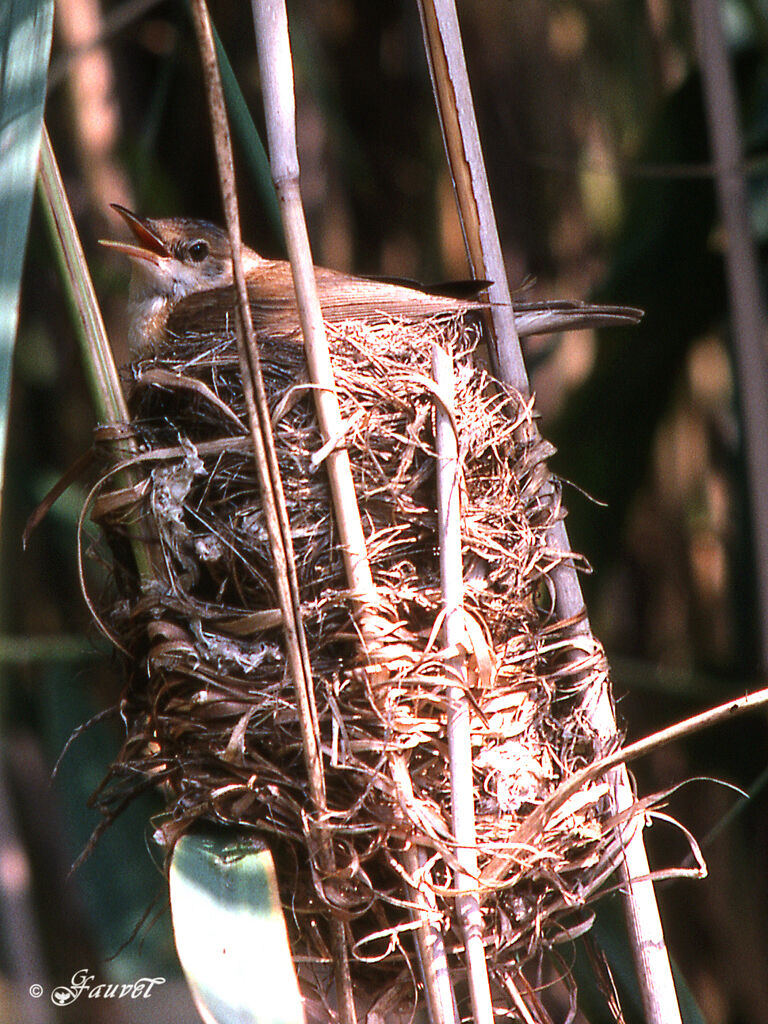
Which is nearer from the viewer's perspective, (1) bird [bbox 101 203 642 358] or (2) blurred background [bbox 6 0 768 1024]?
(1) bird [bbox 101 203 642 358]

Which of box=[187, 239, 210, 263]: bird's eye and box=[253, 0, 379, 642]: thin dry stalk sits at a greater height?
box=[187, 239, 210, 263]: bird's eye

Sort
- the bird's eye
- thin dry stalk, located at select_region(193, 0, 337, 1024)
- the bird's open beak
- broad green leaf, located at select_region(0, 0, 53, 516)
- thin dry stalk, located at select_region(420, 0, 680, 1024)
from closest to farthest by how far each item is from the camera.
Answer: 1. broad green leaf, located at select_region(0, 0, 53, 516)
2. thin dry stalk, located at select_region(193, 0, 337, 1024)
3. thin dry stalk, located at select_region(420, 0, 680, 1024)
4. the bird's open beak
5. the bird's eye

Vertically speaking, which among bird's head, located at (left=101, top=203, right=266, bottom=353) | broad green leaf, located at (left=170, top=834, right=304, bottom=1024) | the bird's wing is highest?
bird's head, located at (left=101, top=203, right=266, bottom=353)

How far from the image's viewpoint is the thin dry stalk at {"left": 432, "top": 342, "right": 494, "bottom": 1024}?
1363 millimetres

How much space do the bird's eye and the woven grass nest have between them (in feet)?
2.88

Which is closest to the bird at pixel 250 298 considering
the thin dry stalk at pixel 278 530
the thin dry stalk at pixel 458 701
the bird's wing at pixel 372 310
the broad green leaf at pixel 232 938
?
the bird's wing at pixel 372 310

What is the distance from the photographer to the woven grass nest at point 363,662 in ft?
4.63

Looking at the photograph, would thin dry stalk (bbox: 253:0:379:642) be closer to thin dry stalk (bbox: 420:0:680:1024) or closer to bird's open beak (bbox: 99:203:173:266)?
thin dry stalk (bbox: 420:0:680:1024)

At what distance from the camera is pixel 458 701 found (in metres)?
1.41

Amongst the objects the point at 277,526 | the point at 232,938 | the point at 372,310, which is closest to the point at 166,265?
the point at 372,310

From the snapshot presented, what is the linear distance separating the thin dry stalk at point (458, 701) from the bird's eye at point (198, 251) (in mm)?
1160

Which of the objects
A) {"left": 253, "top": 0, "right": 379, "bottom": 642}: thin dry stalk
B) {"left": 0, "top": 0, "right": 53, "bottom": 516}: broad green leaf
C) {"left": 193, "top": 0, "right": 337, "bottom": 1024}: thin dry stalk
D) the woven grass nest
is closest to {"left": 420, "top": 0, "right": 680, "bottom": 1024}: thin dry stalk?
the woven grass nest

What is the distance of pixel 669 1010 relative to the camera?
1.54 meters

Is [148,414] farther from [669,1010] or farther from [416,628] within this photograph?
[669,1010]
